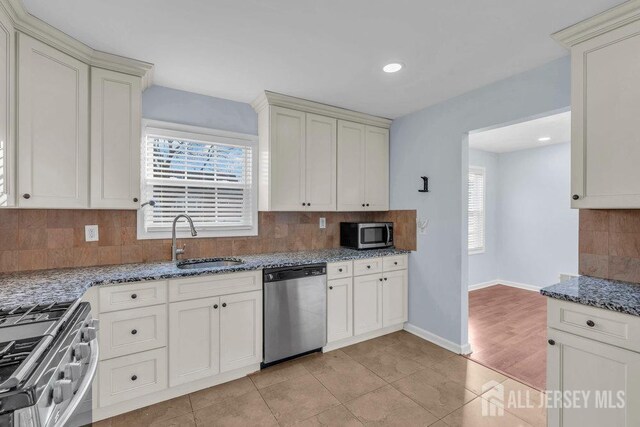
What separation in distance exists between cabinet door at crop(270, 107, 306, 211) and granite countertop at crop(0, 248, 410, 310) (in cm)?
56

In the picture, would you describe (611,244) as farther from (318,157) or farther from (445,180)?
(318,157)

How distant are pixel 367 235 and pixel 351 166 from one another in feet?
2.58

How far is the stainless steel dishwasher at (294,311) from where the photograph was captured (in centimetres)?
249

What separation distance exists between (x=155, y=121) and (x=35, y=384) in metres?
2.24

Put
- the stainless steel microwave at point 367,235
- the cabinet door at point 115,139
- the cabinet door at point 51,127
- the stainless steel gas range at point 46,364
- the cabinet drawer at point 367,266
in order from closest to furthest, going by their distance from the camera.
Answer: the stainless steel gas range at point 46,364 < the cabinet door at point 51,127 < the cabinet door at point 115,139 < the cabinet drawer at point 367,266 < the stainless steel microwave at point 367,235

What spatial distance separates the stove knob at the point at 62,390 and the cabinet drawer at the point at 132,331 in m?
1.05

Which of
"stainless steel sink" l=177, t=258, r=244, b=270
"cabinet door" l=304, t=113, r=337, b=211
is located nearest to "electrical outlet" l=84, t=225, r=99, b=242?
"stainless steel sink" l=177, t=258, r=244, b=270

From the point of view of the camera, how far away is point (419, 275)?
3.24 metres

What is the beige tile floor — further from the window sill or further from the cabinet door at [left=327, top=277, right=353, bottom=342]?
the window sill

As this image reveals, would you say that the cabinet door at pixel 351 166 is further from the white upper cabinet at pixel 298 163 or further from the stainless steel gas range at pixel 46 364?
the stainless steel gas range at pixel 46 364

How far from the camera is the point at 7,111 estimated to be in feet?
5.32

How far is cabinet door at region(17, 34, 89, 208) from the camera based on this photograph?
5.72 feet

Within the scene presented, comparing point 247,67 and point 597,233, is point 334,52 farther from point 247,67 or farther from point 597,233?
point 597,233

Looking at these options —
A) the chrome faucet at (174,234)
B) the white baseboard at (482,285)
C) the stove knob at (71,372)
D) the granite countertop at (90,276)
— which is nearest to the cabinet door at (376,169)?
the granite countertop at (90,276)
